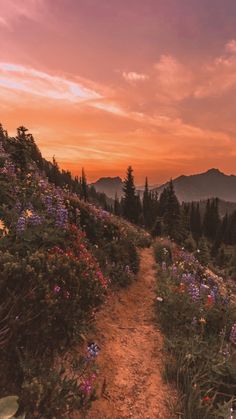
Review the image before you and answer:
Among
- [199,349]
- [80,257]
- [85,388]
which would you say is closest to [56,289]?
[85,388]

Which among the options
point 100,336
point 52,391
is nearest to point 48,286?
point 52,391

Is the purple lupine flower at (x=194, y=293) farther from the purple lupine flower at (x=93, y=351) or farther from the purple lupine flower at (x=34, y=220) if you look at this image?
the purple lupine flower at (x=34, y=220)

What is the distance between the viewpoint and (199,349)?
5562 millimetres

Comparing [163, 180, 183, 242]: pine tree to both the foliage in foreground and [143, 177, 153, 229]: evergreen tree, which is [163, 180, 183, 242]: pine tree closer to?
the foliage in foreground

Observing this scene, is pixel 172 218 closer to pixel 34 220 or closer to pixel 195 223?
pixel 34 220

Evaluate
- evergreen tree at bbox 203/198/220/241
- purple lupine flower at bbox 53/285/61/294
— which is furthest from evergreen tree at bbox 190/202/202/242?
purple lupine flower at bbox 53/285/61/294

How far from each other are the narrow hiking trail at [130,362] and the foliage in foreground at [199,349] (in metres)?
0.27

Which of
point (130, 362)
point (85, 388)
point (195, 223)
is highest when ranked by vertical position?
point (85, 388)

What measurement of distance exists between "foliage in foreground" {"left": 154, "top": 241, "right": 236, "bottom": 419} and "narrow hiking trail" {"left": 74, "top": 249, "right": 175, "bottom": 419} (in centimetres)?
27

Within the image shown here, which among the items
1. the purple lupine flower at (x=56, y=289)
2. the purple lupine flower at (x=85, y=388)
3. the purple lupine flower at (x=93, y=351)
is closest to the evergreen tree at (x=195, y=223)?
the purple lupine flower at (x=93, y=351)

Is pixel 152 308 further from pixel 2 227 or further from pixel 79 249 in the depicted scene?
pixel 2 227

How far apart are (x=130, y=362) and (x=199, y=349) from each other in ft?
3.90

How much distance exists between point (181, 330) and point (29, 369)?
3.31 m

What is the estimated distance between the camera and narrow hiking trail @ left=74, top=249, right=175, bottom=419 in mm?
4539
